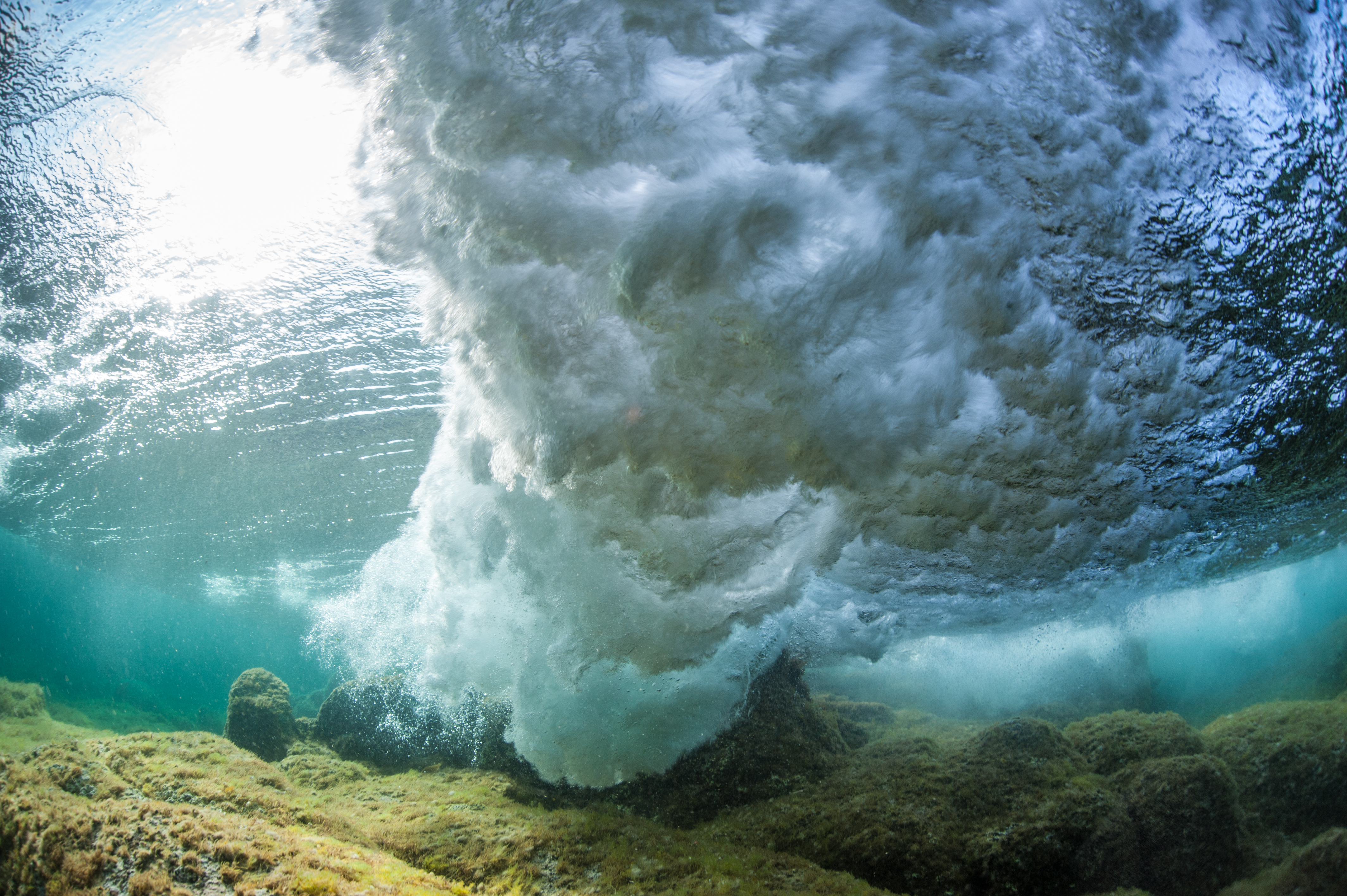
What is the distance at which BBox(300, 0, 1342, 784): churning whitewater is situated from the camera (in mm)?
4441

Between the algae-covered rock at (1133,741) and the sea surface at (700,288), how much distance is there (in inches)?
131

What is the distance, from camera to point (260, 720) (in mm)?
14391

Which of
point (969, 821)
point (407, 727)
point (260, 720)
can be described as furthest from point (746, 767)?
point (260, 720)

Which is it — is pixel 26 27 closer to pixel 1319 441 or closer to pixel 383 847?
pixel 383 847

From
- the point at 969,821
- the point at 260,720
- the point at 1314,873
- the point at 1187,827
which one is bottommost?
the point at 1314,873

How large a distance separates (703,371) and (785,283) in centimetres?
144

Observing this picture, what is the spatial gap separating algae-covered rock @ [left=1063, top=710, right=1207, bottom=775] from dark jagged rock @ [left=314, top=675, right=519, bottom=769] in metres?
10.6

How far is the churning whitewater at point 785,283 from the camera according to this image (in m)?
4.44

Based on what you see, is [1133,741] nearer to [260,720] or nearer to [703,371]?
[703,371]

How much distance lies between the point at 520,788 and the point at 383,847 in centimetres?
307

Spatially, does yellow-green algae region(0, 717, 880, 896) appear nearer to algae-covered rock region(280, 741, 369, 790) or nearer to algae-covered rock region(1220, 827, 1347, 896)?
algae-covered rock region(280, 741, 369, 790)

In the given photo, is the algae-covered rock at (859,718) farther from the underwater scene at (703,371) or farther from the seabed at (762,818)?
the seabed at (762,818)

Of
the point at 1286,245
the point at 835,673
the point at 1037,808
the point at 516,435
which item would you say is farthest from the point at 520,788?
the point at 835,673

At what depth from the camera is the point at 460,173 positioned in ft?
18.8
